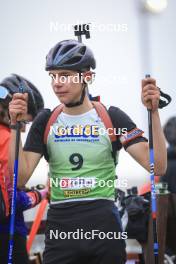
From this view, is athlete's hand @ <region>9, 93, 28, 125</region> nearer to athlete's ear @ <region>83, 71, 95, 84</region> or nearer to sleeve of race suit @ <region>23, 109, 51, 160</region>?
sleeve of race suit @ <region>23, 109, 51, 160</region>

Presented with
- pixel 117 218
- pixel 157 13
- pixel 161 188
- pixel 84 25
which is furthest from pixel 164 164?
pixel 157 13

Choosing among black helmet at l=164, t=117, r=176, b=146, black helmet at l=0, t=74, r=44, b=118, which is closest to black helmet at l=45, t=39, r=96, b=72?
black helmet at l=0, t=74, r=44, b=118

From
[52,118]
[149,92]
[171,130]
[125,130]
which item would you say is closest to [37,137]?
[52,118]

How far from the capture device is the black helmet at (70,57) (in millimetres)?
3541

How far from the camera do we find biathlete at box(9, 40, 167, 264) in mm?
3271

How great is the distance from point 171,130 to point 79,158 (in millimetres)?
3409

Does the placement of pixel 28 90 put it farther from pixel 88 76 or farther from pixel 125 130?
pixel 125 130

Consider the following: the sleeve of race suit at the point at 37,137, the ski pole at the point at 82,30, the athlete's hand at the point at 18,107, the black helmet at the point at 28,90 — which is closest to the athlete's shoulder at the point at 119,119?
the sleeve of race suit at the point at 37,137

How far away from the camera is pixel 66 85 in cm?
346

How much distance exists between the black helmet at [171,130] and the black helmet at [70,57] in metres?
3.10

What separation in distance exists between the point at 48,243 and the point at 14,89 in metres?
1.38

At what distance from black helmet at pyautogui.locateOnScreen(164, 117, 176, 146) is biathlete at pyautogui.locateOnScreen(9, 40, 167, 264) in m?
3.18

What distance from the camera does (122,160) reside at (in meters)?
6.28

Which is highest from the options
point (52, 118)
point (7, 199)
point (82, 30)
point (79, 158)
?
point (82, 30)
